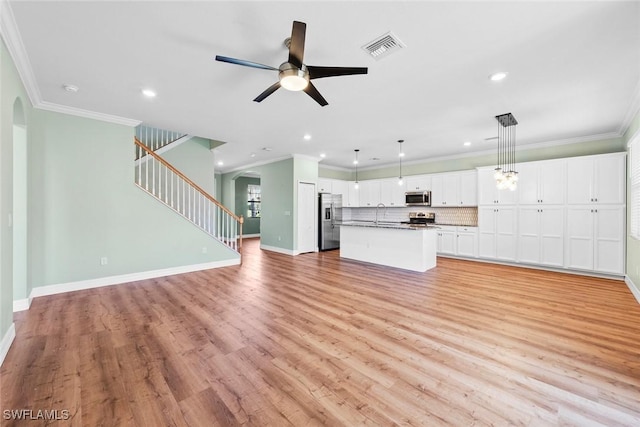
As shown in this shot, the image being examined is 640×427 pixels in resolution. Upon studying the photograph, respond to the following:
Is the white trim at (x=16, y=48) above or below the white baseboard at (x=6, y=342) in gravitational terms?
above

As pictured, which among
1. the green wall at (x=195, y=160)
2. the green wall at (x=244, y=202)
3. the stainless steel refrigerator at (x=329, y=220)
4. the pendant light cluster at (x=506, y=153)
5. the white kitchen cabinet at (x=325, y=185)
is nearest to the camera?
the pendant light cluster at (x=506, y=153)

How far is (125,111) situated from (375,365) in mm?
4992

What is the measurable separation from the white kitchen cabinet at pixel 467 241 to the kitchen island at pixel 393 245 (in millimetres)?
1352

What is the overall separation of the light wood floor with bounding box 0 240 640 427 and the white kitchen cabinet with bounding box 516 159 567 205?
85.6 inches

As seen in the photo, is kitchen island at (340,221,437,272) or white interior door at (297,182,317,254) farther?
white interior door at (297,182,317,254)

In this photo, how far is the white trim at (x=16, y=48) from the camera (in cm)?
206

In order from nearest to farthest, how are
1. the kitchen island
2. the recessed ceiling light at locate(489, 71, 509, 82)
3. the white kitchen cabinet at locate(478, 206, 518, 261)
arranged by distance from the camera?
the recessed ceiling light at locate(489, 71, 509, 82)
the kitchen island
the white kitchen cabinet at locate(478, 206, 518, 261)

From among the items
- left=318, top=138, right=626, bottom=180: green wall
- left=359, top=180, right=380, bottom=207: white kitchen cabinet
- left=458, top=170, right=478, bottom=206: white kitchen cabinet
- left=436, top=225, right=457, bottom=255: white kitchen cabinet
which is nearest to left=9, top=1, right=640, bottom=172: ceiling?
left=318, top=138, right=626, bottom=180: green wall

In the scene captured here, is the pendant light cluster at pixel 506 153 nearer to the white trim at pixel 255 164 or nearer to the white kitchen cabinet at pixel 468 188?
the white kitchen cabinet at pixel 468 188

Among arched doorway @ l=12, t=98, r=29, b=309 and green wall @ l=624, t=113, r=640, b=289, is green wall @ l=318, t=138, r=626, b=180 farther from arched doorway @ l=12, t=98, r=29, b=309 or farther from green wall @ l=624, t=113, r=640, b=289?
arched doorway @ l=12, t=98, r=29, b=309

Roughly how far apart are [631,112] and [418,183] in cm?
420

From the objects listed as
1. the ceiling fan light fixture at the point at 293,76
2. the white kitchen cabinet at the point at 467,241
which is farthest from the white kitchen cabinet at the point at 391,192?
the ceiling fan light fixture at the point at 293,76

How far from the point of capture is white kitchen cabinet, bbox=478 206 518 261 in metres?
5.86

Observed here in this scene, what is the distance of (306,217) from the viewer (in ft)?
24.8
